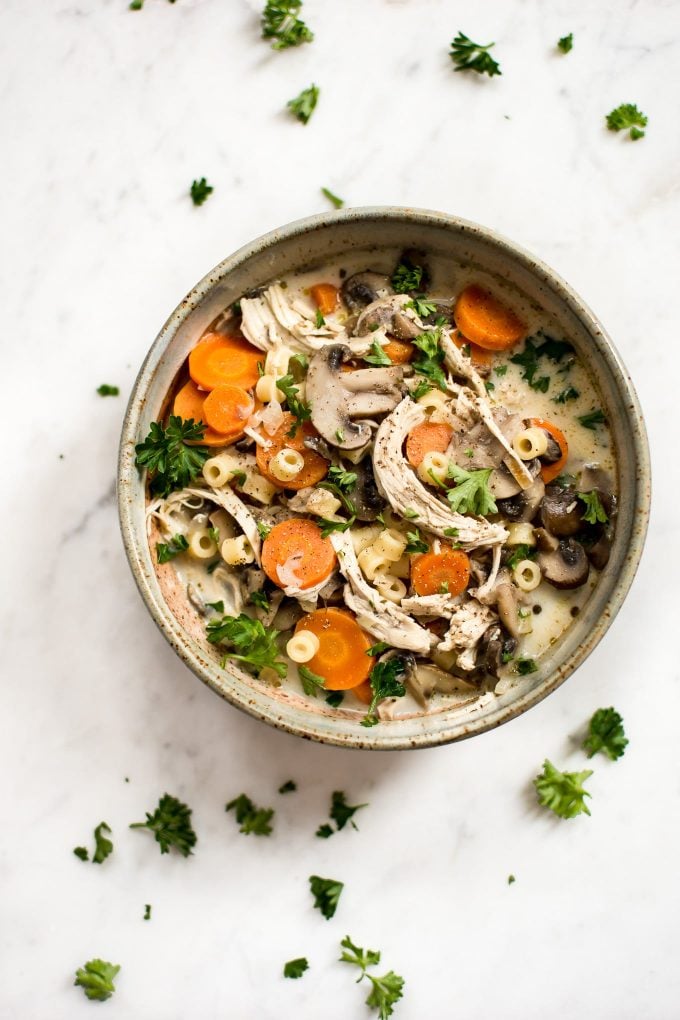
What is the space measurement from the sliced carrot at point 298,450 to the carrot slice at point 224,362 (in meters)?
0.21

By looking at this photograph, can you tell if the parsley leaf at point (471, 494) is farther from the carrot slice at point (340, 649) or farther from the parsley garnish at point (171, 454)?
the parsley garnish at point (171, 454)

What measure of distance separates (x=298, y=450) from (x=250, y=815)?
4.88ft

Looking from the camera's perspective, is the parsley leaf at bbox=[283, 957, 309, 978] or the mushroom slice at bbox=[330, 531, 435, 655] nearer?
the mushroom slice at bbox=[330, 531, 435, 655]

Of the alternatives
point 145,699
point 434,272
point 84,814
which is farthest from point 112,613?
point 434,272

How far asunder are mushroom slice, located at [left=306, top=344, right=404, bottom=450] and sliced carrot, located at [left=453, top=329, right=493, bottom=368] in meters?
0.25

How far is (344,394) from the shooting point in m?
2.93

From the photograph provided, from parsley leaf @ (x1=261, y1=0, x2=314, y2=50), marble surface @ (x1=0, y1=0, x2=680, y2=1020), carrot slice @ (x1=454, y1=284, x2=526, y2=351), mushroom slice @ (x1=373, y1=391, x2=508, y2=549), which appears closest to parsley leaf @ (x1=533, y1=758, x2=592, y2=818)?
marble surface @ (x1=0, y1=0, x2=680, y2=1020)

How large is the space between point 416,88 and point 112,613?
238 cm

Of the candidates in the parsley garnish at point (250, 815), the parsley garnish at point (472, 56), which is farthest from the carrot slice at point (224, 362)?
the parsley garnish at point (250, 815)

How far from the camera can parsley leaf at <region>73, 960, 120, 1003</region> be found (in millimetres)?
3391

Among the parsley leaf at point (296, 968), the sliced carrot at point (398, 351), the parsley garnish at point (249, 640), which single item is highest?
the sliced carrot at point (398, 351)

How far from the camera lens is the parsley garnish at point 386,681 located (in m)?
2.89

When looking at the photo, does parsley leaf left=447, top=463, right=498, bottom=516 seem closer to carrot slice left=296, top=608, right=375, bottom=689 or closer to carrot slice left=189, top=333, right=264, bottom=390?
carrot slice left=296, top=608, right=375, bottom=689

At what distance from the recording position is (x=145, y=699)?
3.40 m
